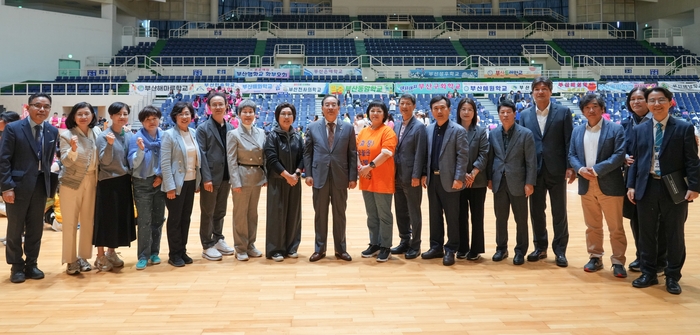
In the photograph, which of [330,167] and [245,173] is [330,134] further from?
[245,173]

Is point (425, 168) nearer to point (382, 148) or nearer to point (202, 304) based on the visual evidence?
point (382, 148)

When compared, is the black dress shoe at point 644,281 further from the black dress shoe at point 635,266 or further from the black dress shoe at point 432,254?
the black dress shoe at point 432,254

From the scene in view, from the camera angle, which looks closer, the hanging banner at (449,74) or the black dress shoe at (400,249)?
the black dress shoe at (400,249)

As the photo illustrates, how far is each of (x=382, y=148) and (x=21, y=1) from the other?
893 inches

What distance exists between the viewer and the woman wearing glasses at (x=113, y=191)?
149 inches

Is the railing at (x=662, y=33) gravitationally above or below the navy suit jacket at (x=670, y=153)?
above

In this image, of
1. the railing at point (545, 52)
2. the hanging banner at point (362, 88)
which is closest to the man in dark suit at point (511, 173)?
the hanging banner at point (362, 88)

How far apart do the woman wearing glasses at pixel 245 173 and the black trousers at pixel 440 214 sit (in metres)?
1.44

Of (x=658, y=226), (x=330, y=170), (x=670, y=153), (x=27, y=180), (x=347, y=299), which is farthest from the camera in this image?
(x=330, y=170)

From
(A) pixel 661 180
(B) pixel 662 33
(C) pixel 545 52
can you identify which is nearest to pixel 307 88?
(C) pixel 545 52

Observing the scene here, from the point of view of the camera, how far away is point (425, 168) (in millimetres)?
4137

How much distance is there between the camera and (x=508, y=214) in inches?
159

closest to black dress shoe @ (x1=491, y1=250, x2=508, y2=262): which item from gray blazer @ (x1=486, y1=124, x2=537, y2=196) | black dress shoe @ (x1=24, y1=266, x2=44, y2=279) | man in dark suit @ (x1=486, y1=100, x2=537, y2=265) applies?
man in dark suit @ (x1=486, y1=100, x2=537, y2=265)

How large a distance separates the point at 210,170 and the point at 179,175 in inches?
11.0
